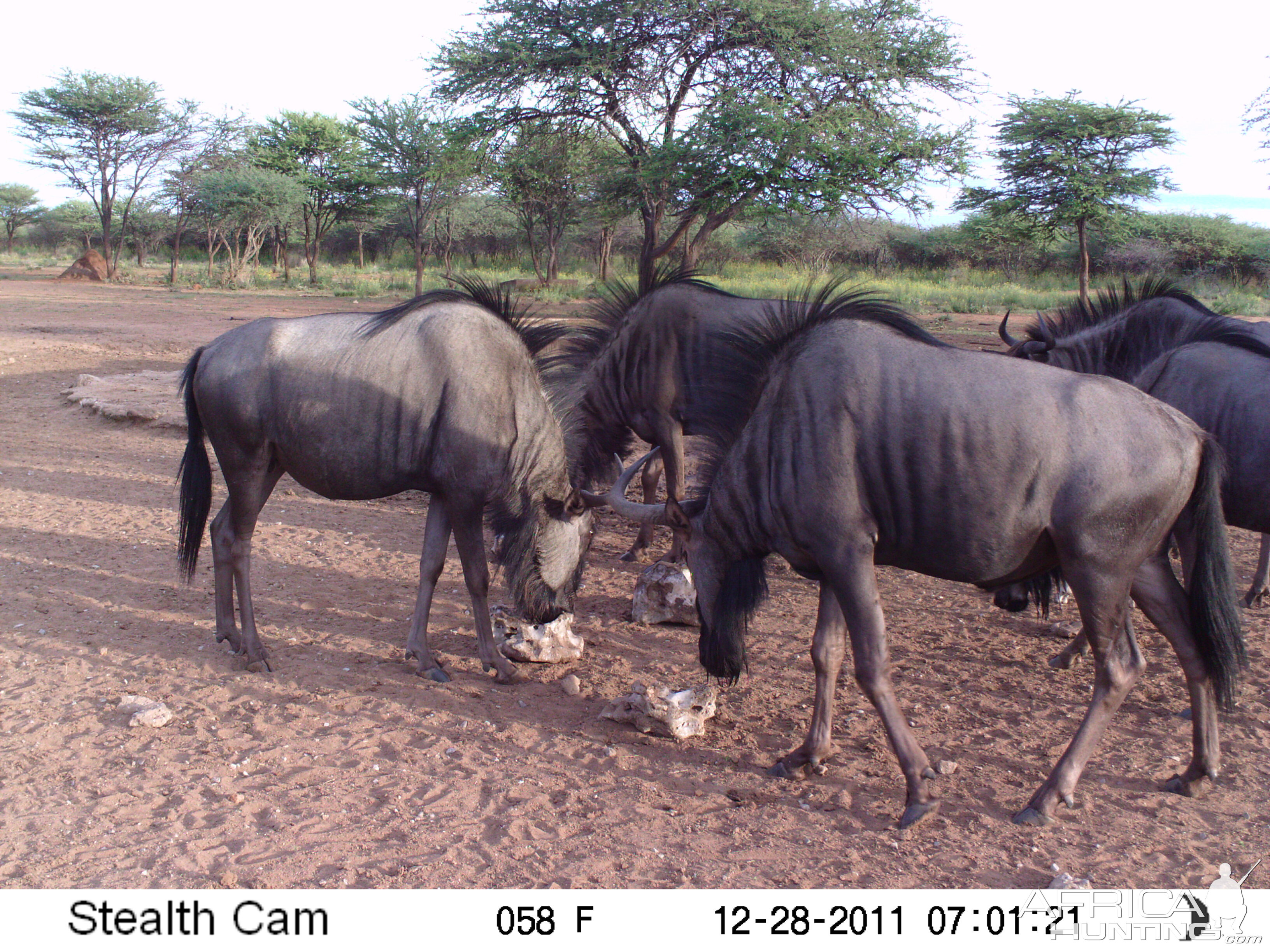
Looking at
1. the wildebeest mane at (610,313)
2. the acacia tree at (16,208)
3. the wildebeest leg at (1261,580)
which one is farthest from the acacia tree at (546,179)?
the acacia tree at (16,208)

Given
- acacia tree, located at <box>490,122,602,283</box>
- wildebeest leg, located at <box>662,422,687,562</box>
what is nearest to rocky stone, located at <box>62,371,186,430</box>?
wildebeest leg, located at <box>662,422,687,562</box>

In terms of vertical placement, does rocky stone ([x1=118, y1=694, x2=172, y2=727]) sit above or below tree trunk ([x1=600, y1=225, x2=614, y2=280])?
below

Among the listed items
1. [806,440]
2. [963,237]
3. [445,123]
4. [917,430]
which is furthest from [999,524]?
[963,237]

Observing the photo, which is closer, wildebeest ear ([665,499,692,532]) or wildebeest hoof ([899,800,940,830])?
wildebeest hoof ([899,800,940,830])

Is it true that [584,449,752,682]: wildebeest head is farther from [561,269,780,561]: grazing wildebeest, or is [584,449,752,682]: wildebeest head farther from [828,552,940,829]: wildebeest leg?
[561,269,780,561]: grazing wildebeest

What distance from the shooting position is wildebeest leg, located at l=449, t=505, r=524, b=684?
14.9 ft

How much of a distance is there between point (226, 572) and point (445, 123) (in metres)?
14.2

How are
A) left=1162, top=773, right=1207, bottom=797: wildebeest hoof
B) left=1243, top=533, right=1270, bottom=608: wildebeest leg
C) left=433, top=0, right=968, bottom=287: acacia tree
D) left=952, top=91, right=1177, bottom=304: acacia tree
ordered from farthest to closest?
left=952, top=91, right=1177, bottom=304: acacia tree < left=433, top=0, right=968, bottom=287: acacia tree < left=1243, top=533, right=1270, bottom=608: wildebeest leg < left=1162, top=773, right=1207, bottom=797: wildebeest hoof

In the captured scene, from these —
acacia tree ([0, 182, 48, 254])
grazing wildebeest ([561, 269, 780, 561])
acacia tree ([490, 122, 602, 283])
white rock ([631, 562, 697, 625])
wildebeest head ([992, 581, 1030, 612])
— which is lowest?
white rock ([631, 562, 697, 625])

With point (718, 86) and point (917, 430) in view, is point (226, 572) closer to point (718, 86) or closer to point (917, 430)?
point (917, 430)

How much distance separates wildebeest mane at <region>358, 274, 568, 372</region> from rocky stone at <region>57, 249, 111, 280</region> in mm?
31799

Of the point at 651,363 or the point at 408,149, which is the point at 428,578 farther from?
the point at 408,149

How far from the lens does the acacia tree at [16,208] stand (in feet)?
158

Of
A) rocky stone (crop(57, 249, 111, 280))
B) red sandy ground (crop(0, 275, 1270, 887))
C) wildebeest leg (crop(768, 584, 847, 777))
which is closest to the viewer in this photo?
red sandy ground (crop(0, 275, 1270, 887))
